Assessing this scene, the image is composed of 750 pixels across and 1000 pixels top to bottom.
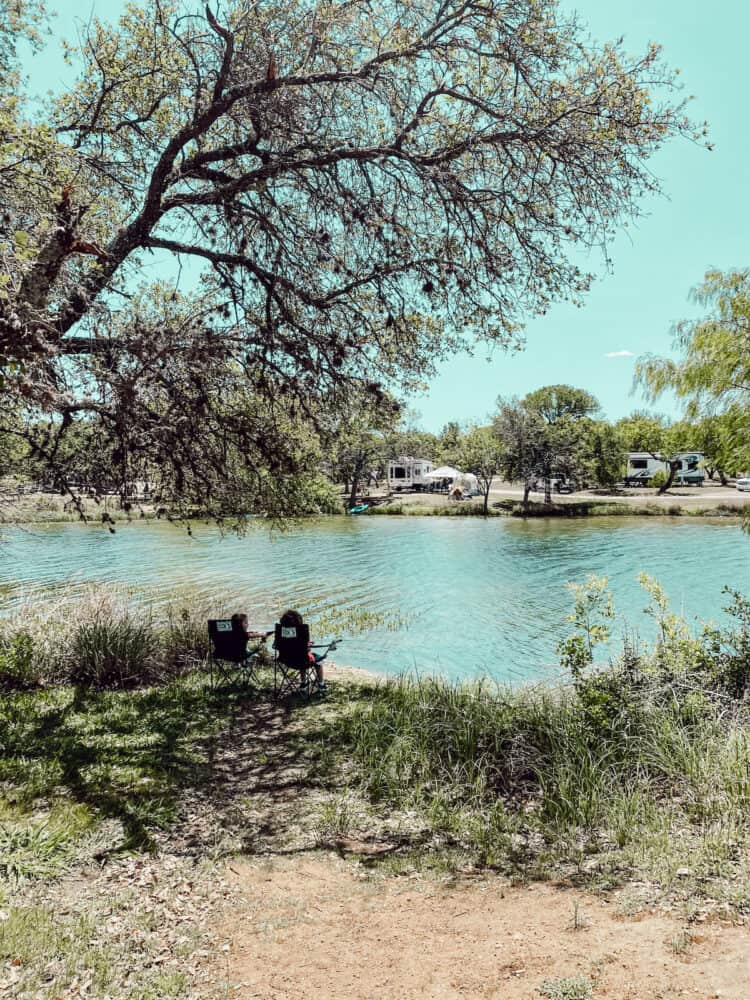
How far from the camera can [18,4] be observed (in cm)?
654

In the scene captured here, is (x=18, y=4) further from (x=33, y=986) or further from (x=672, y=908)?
(x=672, y=908)

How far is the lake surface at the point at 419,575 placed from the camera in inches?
523

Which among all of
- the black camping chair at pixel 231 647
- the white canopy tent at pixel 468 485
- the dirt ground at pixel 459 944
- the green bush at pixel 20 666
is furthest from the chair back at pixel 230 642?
the white canopy tent at pixel 468 485

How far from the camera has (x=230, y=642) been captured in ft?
27.7

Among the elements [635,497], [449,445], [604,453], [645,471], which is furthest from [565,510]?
[449,445]

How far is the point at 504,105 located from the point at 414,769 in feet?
21.1

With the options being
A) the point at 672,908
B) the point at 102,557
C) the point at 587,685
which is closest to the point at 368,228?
the point at 587,685

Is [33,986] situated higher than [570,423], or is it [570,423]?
[570,423]

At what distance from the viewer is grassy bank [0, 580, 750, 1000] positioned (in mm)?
3236

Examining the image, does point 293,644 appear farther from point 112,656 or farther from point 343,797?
point 343,797

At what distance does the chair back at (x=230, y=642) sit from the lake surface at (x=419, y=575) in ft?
8.19

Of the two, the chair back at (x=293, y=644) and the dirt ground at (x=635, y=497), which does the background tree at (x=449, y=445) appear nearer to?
the dirt ground at (x=635, y=497)

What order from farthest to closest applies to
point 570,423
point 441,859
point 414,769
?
point 570,423 → point 414,769 → point 441,859

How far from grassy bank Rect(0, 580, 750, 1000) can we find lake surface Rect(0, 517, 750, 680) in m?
2.32
